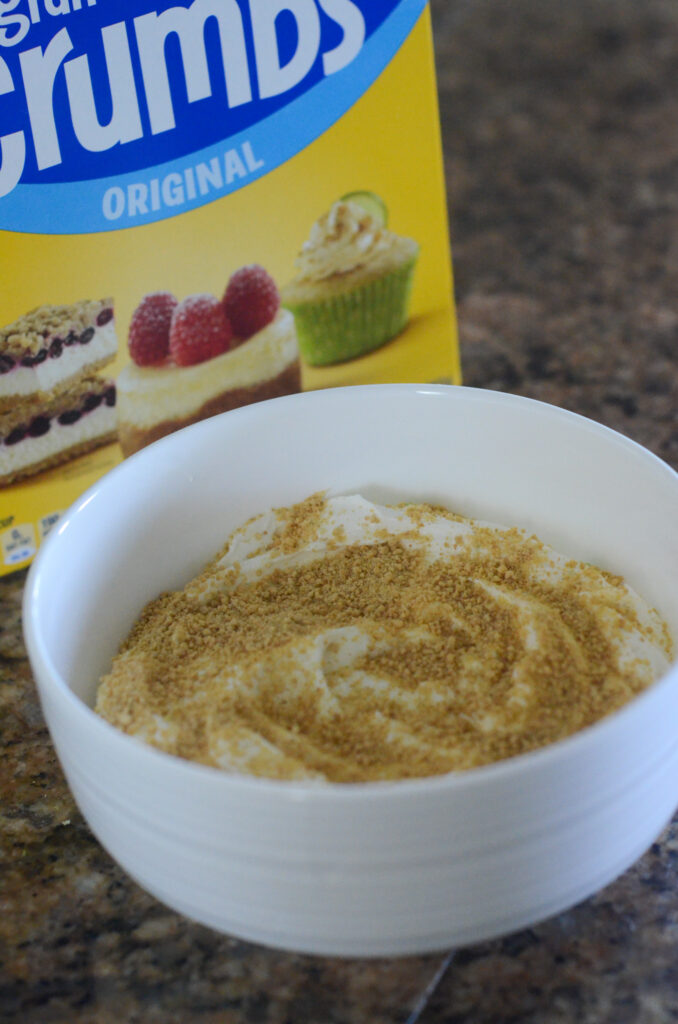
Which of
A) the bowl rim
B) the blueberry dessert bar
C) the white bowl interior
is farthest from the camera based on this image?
the blueberry dessert bar

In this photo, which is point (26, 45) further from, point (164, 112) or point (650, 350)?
point (650, 350)

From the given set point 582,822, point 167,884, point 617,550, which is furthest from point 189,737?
point 617,550

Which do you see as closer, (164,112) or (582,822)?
(582,822)

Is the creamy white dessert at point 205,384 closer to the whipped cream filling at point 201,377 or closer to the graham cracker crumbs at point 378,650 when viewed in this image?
the whipped cream filling at point 201,377

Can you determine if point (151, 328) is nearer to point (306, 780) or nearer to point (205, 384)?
point (205, 384)

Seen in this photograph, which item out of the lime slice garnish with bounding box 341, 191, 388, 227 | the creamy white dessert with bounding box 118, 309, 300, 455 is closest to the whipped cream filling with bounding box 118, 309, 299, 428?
the creamy white dessert with bounding box 118, 309, 300, 455

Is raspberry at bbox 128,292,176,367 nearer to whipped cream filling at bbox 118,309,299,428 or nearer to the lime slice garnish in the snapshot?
whipped cream filling at bbox 118,309,299,428
